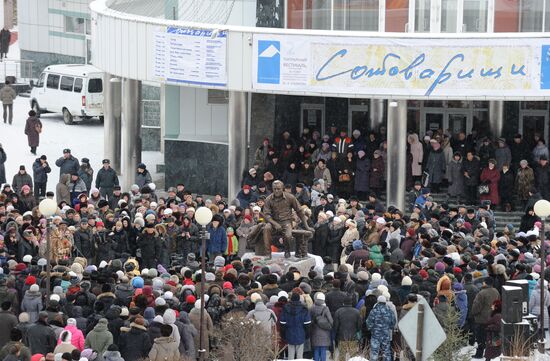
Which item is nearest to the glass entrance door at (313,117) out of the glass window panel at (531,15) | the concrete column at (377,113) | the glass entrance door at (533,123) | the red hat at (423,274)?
the concrete column at (377,113)

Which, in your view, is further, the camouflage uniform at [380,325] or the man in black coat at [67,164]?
the man in black coat at [67,164]

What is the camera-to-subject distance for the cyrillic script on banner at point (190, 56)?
36.0 m

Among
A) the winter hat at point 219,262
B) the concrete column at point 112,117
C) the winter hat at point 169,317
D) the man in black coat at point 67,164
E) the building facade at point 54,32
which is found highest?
the building facade at point 54,32

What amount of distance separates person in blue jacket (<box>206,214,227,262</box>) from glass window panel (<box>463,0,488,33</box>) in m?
8.19

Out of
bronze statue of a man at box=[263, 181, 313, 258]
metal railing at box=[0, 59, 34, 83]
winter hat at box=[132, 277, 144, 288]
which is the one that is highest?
metal railing at box=[0, 59, 34, 83]

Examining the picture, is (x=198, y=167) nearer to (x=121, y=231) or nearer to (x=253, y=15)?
(x=253, y=15)

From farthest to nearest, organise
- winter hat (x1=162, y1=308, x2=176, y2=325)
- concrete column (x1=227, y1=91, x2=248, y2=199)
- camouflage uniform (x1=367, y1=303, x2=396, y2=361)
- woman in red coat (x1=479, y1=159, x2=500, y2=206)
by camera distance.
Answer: concrete column (x1=227, y1=91, x2=248, y2=199), woman in red coat (x1=479, y1=159, x2=500, y2=206), camouflage uniform (x1=367, y1=303, x2=396, y2=361), winter hat (x1=162, y1=308, x2=176, y2=325)

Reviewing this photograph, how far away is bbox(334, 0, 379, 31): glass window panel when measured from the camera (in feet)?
119

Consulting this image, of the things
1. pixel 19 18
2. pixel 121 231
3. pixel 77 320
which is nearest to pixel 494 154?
pixel 121 231

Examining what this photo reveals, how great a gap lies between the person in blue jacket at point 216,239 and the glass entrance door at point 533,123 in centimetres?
1015

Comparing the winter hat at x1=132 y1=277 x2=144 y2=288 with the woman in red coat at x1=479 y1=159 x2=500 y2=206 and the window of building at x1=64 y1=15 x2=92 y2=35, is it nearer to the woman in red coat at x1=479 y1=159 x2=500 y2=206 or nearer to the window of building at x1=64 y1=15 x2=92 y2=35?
the woman in red coat at x1=479 y1=159 x2=500 y2=206

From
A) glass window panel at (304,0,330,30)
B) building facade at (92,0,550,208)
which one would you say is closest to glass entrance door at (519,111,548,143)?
building facade at (92,0,550,208)

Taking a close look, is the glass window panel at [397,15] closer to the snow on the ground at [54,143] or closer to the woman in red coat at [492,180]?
the woman in red coat at [492,180]

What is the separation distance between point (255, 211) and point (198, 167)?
7370mm
